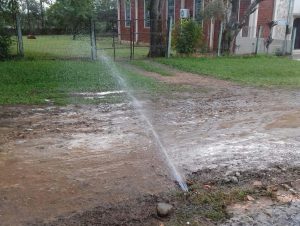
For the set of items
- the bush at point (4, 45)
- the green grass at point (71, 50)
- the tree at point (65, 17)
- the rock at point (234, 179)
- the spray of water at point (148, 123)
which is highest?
the tree at point (65, 17)

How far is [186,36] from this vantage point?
16953 mm

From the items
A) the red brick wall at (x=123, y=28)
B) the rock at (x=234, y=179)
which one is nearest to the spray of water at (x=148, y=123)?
the rock at (x=234, y=179)

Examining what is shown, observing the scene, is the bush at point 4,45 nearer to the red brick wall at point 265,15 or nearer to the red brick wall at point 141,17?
the red brick wall at point 141,17

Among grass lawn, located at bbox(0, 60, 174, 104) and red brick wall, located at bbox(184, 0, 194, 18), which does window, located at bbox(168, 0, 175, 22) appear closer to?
red brick wall, located at bbox(184, 0, 194, 18)

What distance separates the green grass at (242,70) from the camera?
11.2 meters

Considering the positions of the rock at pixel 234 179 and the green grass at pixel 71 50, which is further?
the green grass at pixel 71 50

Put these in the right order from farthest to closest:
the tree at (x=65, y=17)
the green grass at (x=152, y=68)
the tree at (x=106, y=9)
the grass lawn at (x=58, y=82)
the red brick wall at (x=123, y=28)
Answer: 1. the tree at (x=106, y=9)
2. the red brick wall at (x=123, y=28)
3. the tree at (x=65, y=17)
4. the green grass at (x=152, y=68)
5. the grass lawn at (x=58, y=82)

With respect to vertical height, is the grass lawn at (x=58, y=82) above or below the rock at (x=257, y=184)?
above

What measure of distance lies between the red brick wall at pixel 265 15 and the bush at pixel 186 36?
6.40m

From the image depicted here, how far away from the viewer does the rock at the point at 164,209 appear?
3514 mm

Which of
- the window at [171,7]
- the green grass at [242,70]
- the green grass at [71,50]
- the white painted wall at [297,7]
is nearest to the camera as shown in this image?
the green grass at [242,70]

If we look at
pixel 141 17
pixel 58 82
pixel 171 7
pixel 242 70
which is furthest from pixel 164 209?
pixel 141 17

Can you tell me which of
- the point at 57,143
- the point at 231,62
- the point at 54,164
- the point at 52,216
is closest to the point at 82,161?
the point at 54,164

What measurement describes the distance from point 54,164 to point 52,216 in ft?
3.91
